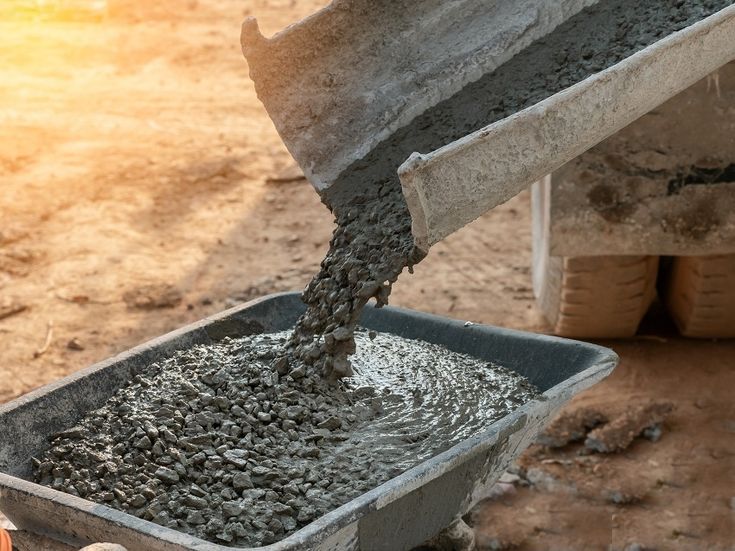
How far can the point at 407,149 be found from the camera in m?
3.05

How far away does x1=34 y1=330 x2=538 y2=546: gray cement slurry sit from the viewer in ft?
7.44

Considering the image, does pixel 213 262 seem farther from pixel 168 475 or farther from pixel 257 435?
pixel 168 475

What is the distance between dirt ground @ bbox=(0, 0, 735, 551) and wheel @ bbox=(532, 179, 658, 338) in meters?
0.18

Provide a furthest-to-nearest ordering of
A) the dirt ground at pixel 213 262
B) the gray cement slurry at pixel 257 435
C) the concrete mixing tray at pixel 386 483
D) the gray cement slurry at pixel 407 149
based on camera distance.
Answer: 1. the dirt ground at pixel 213 262
2. the gray cement slurry at pixel 407 149
3. the gray cement slurry at pixel 257 435
4. the concrete mixing tray at pixel 386 483

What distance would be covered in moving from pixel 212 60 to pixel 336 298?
6.52 meters

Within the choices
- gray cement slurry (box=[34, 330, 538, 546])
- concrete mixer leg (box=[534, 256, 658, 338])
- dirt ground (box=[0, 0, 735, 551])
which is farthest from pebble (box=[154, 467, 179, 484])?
concrete mixer leg (box=[534, 256, 658, 338])

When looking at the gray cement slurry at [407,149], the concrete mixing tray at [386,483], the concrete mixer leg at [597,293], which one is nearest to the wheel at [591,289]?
the concrete mixer leg at [597,293]

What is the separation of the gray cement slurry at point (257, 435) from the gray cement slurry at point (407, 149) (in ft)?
0.45

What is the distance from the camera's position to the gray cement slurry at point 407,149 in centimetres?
269

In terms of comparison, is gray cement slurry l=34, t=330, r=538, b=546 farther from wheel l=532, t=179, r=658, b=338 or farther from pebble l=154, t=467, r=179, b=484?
wheel l=532, t=179, r=658, b=338

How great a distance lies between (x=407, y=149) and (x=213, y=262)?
266 cm

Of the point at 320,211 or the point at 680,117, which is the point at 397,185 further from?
the point at 320,211

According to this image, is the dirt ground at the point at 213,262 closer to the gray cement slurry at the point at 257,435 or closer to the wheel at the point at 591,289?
the wheel at the point at 591,289

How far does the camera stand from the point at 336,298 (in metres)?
2.75
